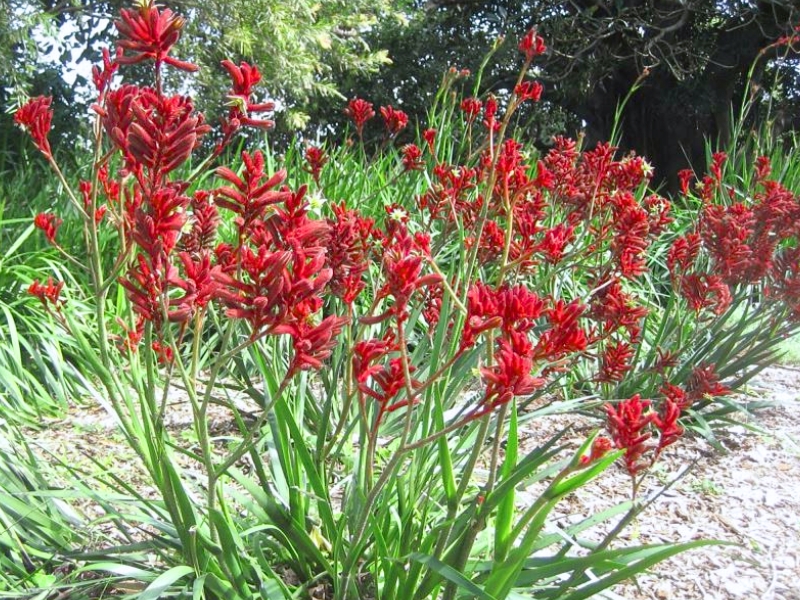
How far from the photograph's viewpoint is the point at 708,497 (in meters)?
2.74

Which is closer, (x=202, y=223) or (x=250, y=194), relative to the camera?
(x=250, y=194)

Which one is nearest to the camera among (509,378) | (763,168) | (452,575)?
(509,378)

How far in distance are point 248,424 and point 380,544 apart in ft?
4.92

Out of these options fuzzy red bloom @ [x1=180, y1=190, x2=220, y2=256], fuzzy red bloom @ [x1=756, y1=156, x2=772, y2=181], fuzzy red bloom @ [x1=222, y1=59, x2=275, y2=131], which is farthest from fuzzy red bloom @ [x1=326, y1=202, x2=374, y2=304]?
fuzzy red bloom @ [x1=756, y1=156, x2=772, y2=181]

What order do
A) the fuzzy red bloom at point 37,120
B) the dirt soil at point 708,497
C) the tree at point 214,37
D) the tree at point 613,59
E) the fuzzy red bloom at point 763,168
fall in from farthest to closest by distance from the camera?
the tree at point 613,59
the tree at point 214,37
the fuzzy red bloom at point 763,168
the dirt soil at point 708,497
the fuzzy red bloom at point 37,120

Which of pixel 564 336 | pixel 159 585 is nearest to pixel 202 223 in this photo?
pixel 159 585

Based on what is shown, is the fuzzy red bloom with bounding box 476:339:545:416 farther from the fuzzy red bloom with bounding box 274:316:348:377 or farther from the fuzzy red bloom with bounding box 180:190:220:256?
Answer: the fuzzy red bloom with bounding box 180:190:220:256

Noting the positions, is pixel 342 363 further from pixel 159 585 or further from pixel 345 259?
pixel 159 585

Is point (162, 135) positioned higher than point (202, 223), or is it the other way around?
point (162, 135)

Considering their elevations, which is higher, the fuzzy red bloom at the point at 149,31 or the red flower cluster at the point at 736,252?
the fuzzy red bloom at the point at 149,31

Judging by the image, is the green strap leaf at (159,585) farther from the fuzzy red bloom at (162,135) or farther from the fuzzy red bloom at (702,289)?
the fuzzy red bloom at (702,289)

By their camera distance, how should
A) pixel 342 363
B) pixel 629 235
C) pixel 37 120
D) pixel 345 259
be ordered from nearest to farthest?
1. pixel 37 120
2. pixel 345 259
3. pixel 629 235
4. pixel 342 363

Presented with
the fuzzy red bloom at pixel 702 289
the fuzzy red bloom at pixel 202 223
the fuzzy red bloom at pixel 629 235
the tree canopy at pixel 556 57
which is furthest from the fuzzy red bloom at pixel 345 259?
the tree canopy at pixel 556 57

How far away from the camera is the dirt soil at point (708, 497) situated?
2.25m
